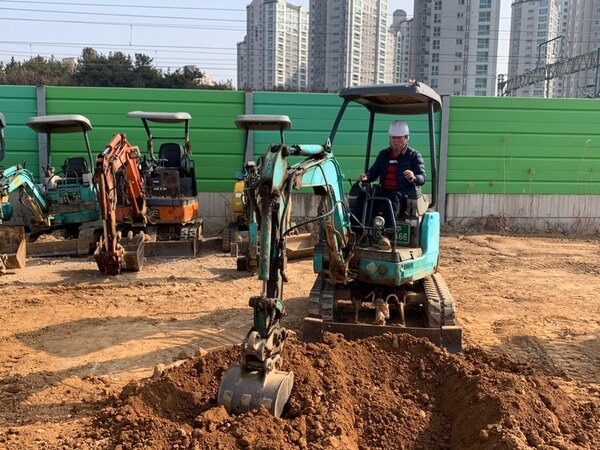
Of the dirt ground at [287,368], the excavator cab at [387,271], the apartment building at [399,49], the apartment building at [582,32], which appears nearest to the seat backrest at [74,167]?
the dirt ground at [287,368]

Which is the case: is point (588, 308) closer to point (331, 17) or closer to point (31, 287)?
point (31, 287)

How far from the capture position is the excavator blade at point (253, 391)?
144 inches

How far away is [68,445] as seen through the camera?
11.9 feet

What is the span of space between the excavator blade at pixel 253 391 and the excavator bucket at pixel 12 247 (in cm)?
621

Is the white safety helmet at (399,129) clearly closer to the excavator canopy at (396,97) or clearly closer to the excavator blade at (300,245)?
the excavator canopy at (396,97)

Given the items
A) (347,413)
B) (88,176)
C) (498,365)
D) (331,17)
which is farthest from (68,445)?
(331,17)

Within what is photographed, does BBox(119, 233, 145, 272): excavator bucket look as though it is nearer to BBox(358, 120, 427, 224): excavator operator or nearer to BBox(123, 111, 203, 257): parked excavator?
BBox(123, 111, 203, 257): parked excavator

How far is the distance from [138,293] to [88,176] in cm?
441

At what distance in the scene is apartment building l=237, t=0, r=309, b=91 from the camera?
48594 mm

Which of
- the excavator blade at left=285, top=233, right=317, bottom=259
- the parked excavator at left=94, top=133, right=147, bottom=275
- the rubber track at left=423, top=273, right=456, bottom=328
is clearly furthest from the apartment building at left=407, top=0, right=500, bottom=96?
the rubber track at left=423, top=273, right=456, bottom=328

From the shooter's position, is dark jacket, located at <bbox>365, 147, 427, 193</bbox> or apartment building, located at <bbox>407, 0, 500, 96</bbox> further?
apartment building, located at <bbox>407, 0, 500, 96</bbox>

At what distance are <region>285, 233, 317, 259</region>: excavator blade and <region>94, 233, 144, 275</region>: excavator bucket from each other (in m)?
2.36

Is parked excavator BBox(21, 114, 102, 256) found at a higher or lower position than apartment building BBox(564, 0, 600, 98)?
lower

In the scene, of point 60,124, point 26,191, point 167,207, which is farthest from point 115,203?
point 60,124
